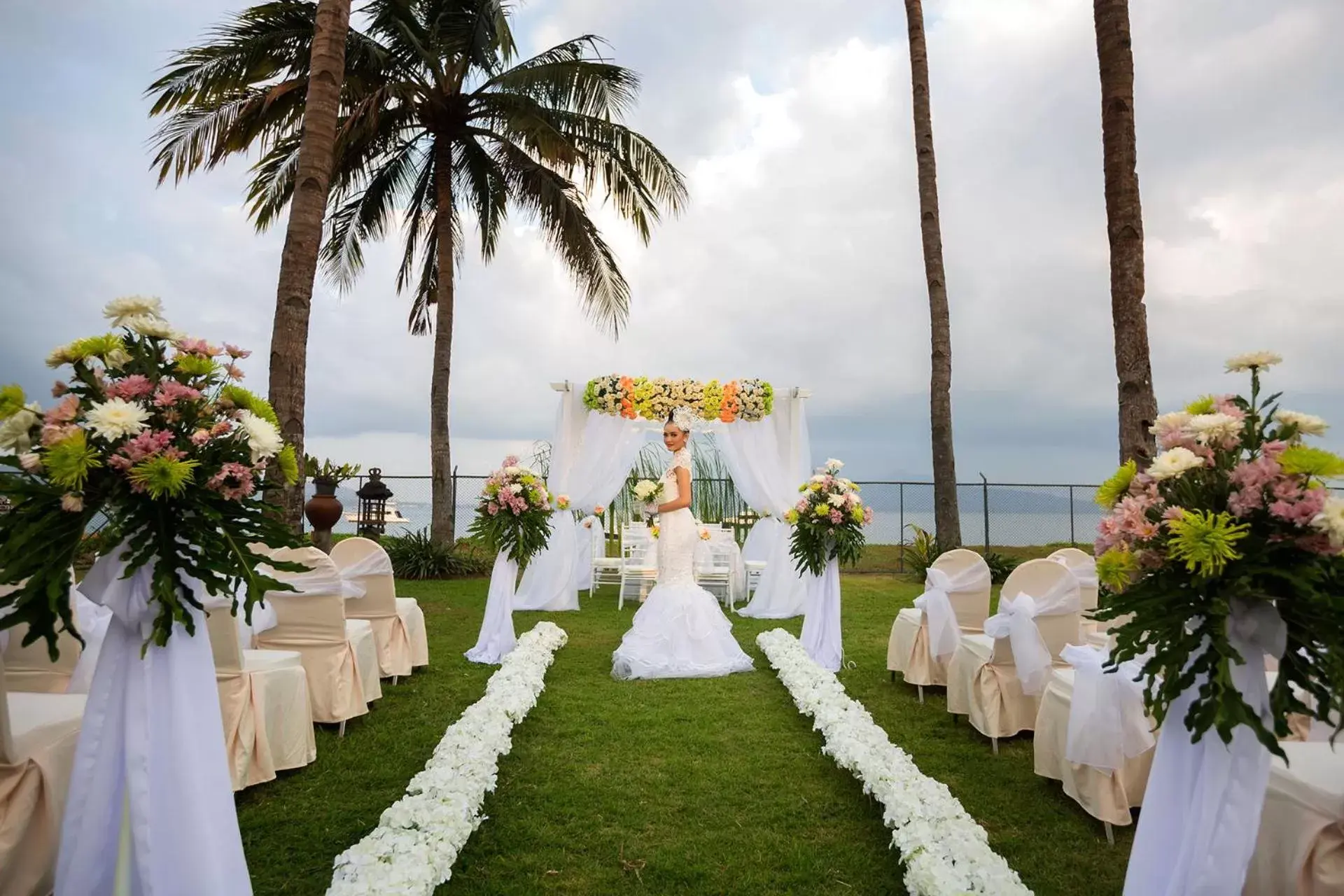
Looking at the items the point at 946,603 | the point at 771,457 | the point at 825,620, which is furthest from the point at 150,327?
the point at 771,457

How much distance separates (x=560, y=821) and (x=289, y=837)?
4.05 feet

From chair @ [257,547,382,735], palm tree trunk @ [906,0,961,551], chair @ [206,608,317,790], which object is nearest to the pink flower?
chair @ [206,608,317,790]

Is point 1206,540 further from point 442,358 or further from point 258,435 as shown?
point 442,358

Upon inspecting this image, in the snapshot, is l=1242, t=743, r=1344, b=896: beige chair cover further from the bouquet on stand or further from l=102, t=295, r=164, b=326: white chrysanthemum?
l=102, t=295, r=164, b=326: white chrysanthemum

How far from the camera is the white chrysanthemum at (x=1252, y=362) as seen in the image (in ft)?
8.23

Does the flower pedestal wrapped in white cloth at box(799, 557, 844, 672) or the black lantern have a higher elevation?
the black lantern

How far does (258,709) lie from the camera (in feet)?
13.6

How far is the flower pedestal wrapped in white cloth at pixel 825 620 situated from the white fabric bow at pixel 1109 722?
3.70 m

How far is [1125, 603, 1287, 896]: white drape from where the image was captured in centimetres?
237

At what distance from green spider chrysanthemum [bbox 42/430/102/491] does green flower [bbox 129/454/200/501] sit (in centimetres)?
13

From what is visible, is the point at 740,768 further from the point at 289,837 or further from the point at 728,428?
the point at 728,428

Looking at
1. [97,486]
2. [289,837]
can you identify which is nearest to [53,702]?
[289,837]

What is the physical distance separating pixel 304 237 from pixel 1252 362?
6.71m

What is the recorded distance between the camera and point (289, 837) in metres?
3.61
